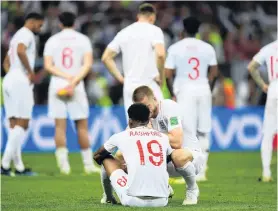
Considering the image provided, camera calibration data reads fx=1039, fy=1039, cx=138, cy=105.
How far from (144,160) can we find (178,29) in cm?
1589

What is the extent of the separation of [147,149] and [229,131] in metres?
13.1

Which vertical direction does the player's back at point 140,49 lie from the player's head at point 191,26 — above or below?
below

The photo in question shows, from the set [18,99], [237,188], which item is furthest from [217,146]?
[237,188]

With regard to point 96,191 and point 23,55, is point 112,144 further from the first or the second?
point 23,55

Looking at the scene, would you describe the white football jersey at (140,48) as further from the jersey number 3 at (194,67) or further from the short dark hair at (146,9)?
the jersey number 3 at (194,67)

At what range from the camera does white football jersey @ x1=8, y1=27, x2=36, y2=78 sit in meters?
16.6

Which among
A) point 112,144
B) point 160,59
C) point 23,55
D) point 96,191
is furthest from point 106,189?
point 23,55

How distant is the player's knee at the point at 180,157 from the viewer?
11.0m

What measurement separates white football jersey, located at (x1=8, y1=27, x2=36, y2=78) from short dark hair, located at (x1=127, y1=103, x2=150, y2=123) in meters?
6.29

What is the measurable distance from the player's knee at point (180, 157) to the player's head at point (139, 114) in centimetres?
57

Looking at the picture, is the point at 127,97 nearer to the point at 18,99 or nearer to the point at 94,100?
the point at 18,99

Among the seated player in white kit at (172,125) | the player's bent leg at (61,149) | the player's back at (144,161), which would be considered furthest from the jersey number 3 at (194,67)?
the player's back at (144,161)

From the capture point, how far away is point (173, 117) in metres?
11.5

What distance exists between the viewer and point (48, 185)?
1449cm
